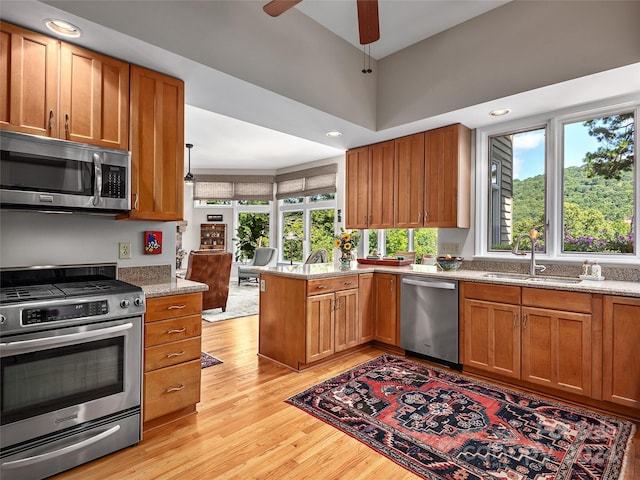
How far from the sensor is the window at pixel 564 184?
9.56 ft

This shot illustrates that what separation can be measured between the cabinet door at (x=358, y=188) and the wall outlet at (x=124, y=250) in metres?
2.64

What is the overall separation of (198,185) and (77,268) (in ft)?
21.4

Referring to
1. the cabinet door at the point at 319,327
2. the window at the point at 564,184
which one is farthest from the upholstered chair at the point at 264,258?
the window at the point at 564,184

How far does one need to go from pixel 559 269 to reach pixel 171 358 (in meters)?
3.27

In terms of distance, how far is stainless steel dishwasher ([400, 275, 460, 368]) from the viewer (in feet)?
10.4

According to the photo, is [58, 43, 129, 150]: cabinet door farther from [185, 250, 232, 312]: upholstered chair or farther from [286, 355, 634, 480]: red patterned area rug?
[185, 250, 232, 312]: upholstered chair

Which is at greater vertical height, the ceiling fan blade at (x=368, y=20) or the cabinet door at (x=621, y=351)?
the ceiling fan blade at (x=368, y=20)

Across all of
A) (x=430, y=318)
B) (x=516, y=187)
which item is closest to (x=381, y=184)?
(x=516, y=187)

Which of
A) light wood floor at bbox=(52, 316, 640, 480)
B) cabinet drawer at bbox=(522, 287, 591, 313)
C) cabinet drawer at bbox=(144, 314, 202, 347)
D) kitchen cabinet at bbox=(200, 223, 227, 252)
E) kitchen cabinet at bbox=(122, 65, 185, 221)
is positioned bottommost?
light wood floor at bbox=(52, 316, 640, 480)

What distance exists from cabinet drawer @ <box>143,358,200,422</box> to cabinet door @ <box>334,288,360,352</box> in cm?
144

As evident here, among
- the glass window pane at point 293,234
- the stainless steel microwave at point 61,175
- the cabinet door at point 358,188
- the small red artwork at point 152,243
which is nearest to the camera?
the stainless steel microwave at point 61,175

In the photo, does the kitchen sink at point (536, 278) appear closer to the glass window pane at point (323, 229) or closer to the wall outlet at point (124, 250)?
the wall outlet at point (124, 250)

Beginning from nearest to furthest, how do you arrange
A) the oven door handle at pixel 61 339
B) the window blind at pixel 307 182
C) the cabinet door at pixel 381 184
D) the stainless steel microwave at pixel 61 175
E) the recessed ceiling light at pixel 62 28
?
the oven door handle at pixel 61 339 → the stainless steel microwave at pixel 61 175 → the recessed ceiling light at pixel 62 28 → the cabinet door at pixel 381 184 → the window blind at pixel 307 182

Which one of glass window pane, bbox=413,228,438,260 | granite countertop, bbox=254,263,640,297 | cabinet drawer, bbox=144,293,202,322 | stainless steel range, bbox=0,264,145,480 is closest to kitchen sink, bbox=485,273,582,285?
granite countertop, bbox=254,263,640,297
